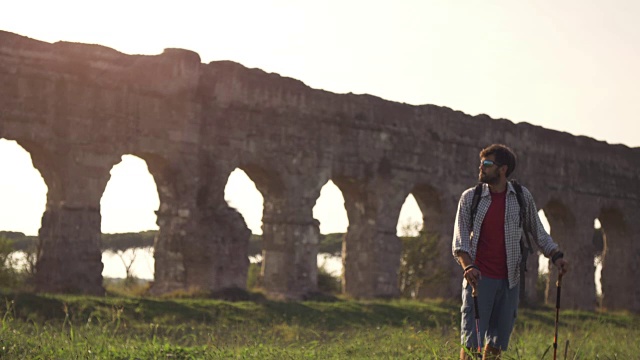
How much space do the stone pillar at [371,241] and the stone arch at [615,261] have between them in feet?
25.6

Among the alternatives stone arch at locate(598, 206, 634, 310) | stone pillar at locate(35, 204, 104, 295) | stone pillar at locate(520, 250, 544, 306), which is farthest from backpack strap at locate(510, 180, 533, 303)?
stone arch at locate(598, 206, 634, 310)

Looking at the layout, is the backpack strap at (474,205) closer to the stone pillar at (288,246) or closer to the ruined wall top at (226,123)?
the ruined wall top at (226,123)

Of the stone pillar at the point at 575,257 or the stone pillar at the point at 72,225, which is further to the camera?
the stone pillar at the point at 575,257

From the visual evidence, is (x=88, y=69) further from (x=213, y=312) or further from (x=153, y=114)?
(x=213, y=312)

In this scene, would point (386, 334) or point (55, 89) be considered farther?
point (55, 89)

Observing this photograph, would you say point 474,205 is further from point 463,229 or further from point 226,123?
point 226,123

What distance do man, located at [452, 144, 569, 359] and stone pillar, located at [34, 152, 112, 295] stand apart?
32.0 feet

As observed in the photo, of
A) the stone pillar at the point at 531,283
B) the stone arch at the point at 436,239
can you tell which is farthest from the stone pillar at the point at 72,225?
the stone pillar at the point at 531,283

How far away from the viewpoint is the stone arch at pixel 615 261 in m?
26.8

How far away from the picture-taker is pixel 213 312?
1472 centimetres

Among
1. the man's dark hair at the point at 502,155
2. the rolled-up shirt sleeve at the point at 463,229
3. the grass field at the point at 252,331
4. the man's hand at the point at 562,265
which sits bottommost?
the grass field at the point at 252,331

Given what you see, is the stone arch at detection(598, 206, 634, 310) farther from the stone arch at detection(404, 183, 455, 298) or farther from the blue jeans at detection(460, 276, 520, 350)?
the blue jeans at detection(460, 276, 520, 350)

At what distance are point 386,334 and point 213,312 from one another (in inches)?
125

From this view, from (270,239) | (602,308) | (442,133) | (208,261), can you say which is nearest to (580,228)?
(602,308)
